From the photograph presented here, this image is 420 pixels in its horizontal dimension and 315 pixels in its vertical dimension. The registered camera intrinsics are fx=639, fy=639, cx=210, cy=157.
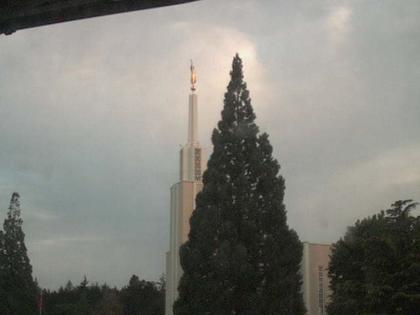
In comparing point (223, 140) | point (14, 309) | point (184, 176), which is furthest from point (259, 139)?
point (14, 309)

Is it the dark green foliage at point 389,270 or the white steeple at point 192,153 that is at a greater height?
the white steeple at point 192,153

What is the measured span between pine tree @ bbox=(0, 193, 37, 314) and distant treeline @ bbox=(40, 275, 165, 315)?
10957 millimetres

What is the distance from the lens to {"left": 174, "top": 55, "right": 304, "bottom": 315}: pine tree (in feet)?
73.0

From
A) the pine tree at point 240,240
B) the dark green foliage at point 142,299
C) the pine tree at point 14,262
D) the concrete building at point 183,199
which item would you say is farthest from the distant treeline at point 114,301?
the pine tree at point 240,240

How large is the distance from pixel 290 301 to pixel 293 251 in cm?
185

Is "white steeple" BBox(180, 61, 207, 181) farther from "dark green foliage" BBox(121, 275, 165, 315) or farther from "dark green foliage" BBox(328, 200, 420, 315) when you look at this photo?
"dark green foliage" BBox(121, 275, 165, 315)

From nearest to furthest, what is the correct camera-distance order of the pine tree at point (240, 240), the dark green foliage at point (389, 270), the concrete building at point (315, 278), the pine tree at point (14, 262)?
the dark green foliage at point (389, 270) < the pine tree at point (240, 240) < the concrete building at point (315, 278) < the pine tree at point (14, 262)

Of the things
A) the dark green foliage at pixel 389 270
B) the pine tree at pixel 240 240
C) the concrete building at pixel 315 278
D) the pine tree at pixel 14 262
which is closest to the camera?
the dark green foliage at pixel 389 270

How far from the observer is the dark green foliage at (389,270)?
19.7 meters

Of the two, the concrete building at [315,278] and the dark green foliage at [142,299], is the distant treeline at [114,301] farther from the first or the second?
the concrete building at [315,278]

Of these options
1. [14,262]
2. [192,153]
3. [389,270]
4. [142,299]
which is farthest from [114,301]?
[389,270]

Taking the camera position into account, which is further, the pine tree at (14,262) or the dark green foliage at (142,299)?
the dark green foliage at (142,299)

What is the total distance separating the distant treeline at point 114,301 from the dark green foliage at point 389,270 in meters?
39.4

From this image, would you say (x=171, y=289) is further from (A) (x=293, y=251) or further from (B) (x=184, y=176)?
(A) (x=293, y=251)
